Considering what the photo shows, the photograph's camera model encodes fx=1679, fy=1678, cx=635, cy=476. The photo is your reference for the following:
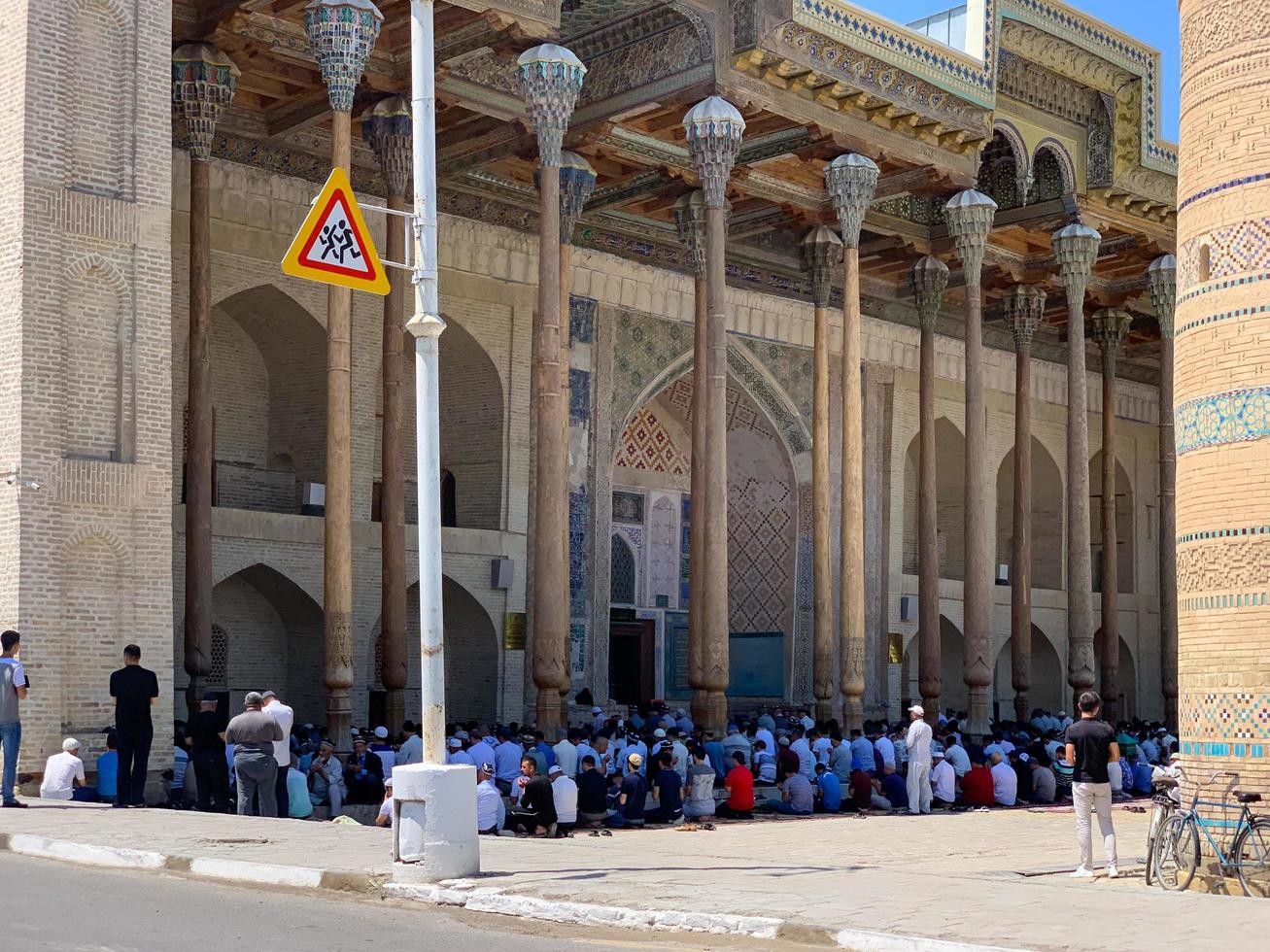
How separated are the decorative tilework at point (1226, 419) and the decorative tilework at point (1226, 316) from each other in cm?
43

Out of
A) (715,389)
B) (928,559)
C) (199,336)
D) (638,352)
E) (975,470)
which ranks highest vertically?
(638,352)

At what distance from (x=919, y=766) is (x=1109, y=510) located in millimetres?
11394

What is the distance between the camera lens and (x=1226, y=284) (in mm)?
9680

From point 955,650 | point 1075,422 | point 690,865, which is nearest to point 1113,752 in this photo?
point 690,865

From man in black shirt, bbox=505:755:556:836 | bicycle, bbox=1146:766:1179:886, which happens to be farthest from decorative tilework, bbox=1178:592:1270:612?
man in black shirt, bbox=505:755:556:836

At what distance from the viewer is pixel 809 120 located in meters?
18.6

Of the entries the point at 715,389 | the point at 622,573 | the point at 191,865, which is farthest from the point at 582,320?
the point at 191,865

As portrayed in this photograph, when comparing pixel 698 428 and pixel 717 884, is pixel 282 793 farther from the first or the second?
pixel 698 428

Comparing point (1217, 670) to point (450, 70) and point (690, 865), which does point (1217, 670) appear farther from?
point (450, 70)

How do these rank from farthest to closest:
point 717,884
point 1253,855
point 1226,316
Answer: point 1226,316
point 1253,855
point 717,884

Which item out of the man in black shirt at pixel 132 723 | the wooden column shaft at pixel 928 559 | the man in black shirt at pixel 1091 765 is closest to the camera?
the man in black shirt at pixel 1091 765

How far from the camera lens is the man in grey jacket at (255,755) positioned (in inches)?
409

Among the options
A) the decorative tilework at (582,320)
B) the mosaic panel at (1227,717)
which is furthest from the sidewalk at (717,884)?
the decorative tilework at (582,320)

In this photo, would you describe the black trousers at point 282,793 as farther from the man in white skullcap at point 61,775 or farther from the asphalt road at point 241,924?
the asphalt road at point 241,924
